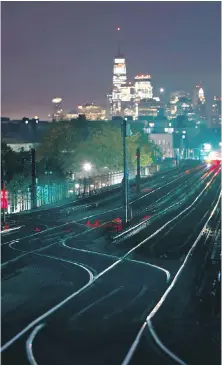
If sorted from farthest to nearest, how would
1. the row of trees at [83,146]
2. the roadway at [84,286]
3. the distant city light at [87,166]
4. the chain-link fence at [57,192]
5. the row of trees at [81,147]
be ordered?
1. the row of trees at [83,146]
2. the row of trees at [81,147]
3. the distant city light at [87,166]
4. the chain-link fence at [57,192]
5. the roadway at [84,286]

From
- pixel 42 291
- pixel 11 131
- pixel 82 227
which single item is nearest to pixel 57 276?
pixel 42 291

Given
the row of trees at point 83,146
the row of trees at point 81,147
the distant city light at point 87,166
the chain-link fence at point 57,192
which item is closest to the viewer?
the chain-link fence at point 57,192

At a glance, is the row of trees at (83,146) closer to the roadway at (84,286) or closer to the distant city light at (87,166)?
the distant city light at (87,166)

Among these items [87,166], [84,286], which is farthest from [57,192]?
[84,286]

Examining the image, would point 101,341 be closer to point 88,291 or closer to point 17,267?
point 88,291

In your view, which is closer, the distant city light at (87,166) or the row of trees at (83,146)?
the distant city light at (87,166)

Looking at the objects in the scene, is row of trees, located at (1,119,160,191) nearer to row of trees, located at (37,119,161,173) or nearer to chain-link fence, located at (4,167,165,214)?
row of trees, located at (37,119,161,173)

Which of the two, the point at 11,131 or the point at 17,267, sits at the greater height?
the point at 11,131

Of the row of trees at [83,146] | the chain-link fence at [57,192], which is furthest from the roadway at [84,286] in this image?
the row of trees at [83,146]
